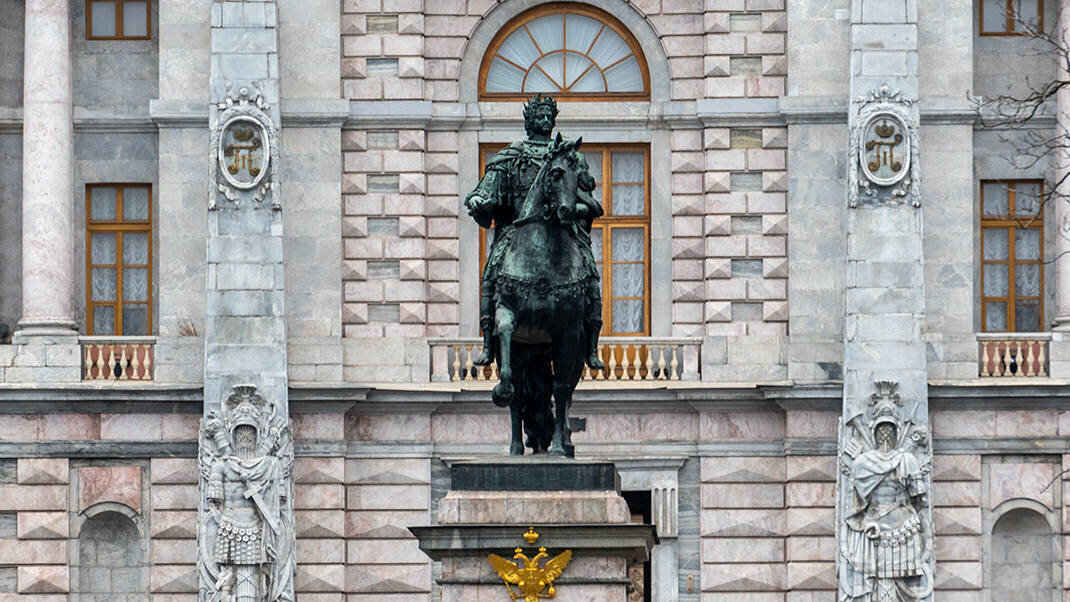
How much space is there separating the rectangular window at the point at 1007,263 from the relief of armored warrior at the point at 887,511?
320 cm

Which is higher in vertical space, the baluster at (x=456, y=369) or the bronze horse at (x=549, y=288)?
the bronze horse at (x=549, y=288)

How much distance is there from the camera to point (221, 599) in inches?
1780

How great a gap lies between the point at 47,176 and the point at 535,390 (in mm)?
17000

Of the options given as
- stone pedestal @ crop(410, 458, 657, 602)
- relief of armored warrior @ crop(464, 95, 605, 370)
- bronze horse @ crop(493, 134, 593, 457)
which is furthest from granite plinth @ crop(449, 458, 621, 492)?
relief of armored warrior @ crop(464, 95, 605, 370)

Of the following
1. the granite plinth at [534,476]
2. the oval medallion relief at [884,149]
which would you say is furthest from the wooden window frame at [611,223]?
the granite plinth at [534,476]

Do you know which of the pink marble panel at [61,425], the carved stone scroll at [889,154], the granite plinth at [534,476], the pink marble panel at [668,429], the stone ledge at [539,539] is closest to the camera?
the stone ledge at [539,539]

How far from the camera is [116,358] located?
46.8 m

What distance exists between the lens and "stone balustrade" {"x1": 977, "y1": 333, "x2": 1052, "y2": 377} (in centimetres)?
4634

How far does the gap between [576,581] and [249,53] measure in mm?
18413

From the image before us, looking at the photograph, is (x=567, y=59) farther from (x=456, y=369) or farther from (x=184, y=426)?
(x=184, y=426)

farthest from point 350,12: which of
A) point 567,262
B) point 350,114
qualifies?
point 567,262

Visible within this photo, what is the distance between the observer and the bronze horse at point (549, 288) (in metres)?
30.3

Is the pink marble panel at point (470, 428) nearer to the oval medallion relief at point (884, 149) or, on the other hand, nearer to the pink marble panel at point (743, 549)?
the pink marble panel at point (743, 549)

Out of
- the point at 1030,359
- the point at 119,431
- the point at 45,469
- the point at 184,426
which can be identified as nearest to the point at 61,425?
the point at 45,469
